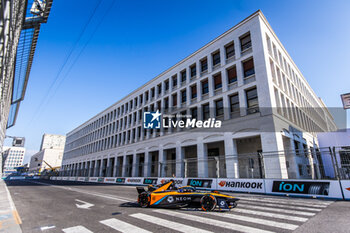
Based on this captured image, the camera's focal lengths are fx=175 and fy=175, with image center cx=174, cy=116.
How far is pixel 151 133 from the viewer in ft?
102

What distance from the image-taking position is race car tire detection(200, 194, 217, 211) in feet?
21.8

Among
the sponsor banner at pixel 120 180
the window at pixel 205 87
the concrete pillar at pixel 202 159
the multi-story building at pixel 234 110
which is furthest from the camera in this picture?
the sponsor banner at pixel 120 180

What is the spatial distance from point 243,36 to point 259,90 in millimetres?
7691

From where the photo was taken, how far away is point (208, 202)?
22.2 feet

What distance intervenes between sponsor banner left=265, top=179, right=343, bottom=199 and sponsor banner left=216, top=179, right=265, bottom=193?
0.51 metres

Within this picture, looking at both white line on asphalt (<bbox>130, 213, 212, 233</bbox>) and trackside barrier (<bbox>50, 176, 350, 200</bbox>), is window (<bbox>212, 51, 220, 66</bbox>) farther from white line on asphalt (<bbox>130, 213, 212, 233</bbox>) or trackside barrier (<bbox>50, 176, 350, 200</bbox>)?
white line on asphalt (<bbox>130, 213, 212, 233</bbox>)

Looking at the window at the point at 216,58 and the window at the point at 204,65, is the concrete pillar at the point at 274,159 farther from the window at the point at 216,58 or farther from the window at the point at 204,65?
the window at the point at 204,65

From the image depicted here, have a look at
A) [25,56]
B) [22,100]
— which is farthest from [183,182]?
[22,100]

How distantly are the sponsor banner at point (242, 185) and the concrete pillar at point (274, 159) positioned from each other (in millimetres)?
3539

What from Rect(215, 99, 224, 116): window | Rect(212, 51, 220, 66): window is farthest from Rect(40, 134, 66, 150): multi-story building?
Rect(215, 99, 224, 116): window

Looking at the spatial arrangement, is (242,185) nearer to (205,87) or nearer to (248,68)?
(248,68)

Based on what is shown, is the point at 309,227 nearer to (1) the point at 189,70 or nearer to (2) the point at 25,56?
(1) the point at 189,70

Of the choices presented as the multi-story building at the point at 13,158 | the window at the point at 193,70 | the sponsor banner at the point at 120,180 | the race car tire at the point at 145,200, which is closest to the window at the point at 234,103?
the window at the point at 193,70

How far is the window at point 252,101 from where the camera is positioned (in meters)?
18.4
